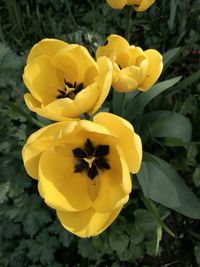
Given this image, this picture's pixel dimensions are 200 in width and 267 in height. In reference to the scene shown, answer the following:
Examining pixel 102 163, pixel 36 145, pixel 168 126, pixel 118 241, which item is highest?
pixel 36 145

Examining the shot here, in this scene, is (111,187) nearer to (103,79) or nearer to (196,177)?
(103,79)

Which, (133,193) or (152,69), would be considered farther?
(133,193)

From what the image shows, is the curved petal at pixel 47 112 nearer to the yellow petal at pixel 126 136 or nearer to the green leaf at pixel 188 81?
the yellow petal at pixel 126 136

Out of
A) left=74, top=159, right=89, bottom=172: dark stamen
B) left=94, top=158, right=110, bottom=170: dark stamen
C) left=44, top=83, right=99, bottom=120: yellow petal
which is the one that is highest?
left=44, top=83, right=99, bottom=120: yellow petal

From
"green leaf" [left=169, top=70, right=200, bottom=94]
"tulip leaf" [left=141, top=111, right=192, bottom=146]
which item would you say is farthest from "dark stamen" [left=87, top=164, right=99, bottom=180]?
"green leaf" [left=169, top=70, right=200, bottom=94]

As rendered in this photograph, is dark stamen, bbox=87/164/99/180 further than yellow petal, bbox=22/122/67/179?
Yes

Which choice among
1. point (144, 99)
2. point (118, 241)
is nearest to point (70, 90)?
point (144, 99)

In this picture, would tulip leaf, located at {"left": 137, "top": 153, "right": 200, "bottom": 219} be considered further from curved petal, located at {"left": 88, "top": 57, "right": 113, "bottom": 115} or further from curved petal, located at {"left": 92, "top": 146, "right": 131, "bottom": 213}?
curved petal, located at {"left": 88, "top": 57, "right": 113, "bottom": 115}
